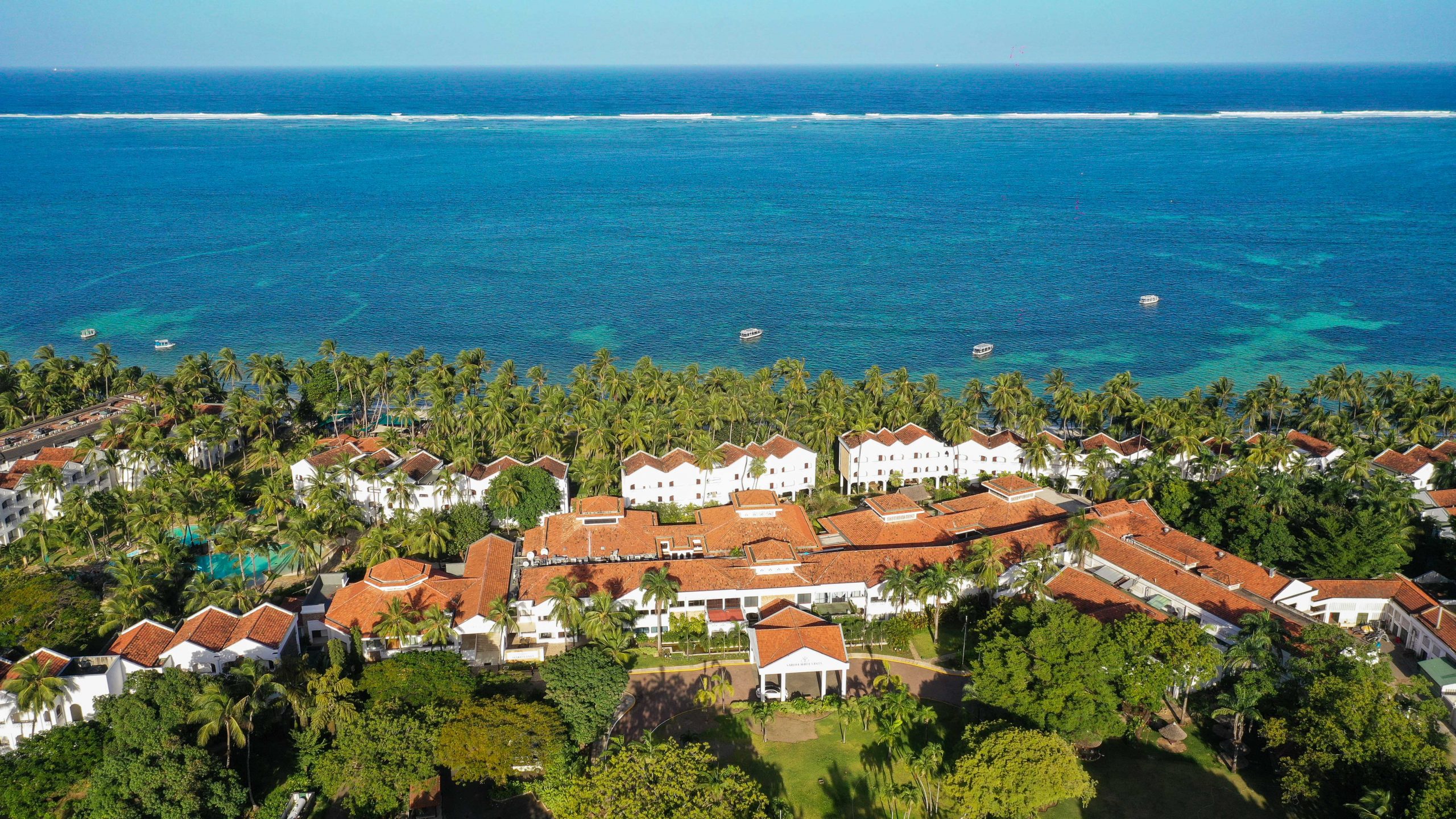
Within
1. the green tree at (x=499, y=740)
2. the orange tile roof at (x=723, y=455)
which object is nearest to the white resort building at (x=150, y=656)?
the green tree at (x=499, y=740)

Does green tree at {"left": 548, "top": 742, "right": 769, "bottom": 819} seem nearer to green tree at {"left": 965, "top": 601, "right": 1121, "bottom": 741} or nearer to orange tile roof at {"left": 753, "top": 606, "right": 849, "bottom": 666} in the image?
orange tile roof at {"left": 753, "top": 606, "right": 849, "bottom": 666}

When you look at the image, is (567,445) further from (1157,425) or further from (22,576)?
(1157,425)

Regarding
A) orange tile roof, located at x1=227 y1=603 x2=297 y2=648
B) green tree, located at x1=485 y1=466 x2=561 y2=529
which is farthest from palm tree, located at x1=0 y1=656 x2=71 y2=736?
green tree, located at x1=485 y1=466 x2=561 y2=529

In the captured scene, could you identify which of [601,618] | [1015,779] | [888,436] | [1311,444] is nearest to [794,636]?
[601,618]

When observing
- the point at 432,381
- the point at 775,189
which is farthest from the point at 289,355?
the point at 775,189

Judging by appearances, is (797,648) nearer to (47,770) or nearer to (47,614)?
(47,770)

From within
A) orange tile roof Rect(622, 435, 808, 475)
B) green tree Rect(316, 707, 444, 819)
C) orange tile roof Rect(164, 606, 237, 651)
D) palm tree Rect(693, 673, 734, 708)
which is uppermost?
orange tile roof Rect(622, 435, 808, 475)

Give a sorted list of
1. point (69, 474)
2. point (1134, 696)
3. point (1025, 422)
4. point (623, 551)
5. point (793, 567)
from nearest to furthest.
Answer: point (1134, 696) → point (793, 567) → point (623, 551) → point (69, 474) → point (1025, 422)
